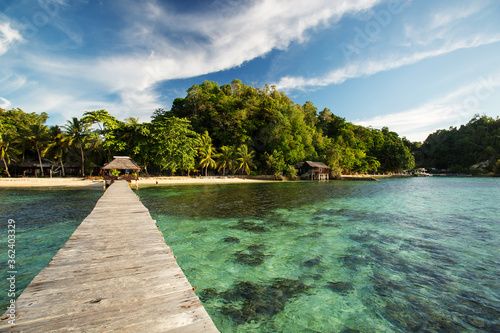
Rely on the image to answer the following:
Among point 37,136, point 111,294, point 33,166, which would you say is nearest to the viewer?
point 111,294

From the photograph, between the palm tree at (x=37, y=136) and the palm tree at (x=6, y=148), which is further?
the palm tree at (x=37, y=136)

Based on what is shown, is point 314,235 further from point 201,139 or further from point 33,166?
point 33,166

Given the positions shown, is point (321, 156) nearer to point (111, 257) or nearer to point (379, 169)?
point (379, 169)

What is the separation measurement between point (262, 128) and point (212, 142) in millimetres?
11769

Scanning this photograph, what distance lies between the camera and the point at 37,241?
25.8 feet

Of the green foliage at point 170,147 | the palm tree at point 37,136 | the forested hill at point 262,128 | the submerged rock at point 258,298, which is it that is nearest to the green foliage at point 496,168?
the forested hill at point 262,128

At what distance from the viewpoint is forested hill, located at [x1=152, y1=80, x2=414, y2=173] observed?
147 feet

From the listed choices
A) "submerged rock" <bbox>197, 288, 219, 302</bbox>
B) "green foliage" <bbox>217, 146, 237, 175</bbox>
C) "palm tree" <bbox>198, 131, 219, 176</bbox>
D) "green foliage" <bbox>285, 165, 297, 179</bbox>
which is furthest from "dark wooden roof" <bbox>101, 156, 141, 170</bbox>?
"green foliage" <bbox>285, 165, 297, 179</bbox>

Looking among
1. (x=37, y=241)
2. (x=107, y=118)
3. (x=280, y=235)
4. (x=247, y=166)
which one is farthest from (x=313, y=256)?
(x=107, y=118)

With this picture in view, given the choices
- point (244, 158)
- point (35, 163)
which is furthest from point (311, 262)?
point (35, 163)

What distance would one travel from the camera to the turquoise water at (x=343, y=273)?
4.06m

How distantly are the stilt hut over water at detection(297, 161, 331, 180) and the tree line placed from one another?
2167 millimetres

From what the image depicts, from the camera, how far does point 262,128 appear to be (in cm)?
4709

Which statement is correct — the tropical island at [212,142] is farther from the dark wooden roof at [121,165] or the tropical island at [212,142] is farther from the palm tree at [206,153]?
the dark wooden roof at [121,165]
